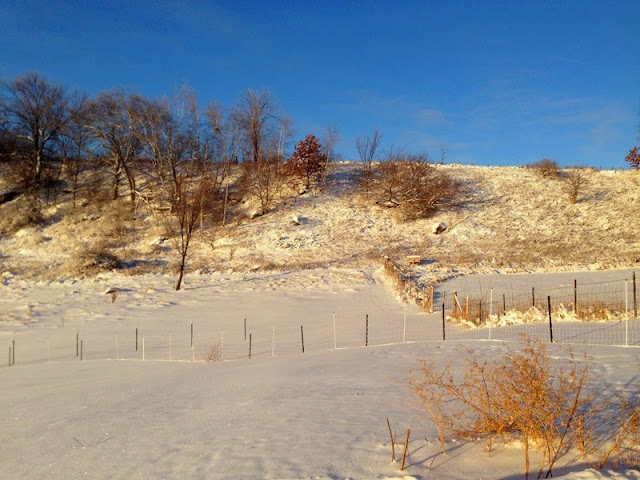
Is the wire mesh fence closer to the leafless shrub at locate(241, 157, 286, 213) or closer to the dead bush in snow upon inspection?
the dead bush in snow

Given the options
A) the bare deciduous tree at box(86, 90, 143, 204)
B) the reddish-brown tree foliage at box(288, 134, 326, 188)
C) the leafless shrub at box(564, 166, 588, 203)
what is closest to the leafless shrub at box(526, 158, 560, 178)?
the leafless shrub at box(564, 166, 588, 203)

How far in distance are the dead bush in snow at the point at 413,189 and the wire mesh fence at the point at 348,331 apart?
916 inches

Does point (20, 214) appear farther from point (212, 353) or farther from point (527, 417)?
point (527, 417)

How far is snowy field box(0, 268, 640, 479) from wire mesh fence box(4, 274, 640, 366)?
0.49 feet

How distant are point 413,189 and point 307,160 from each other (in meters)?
12.3

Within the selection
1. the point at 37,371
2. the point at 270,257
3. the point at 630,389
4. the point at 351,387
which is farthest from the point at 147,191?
the point at 630,389

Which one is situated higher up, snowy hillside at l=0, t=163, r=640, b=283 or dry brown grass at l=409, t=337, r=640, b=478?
snowy hillside at l=0, t=163, r=640, b=283

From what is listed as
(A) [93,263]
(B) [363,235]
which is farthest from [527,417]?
(B) [363,235]

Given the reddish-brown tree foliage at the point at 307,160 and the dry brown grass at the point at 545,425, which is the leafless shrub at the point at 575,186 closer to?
the reddish-brown tree foliage at the point at 307,160

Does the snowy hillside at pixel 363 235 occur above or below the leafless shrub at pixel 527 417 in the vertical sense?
above

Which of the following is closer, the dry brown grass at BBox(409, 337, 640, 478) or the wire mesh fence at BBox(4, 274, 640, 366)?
the dry brown grass at BBox(409, 337, 640, 478)

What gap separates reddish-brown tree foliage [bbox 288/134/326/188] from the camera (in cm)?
5059

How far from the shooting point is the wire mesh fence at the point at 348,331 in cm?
1466

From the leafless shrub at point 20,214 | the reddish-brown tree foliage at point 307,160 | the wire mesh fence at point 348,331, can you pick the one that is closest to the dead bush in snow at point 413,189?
the reddish-brown tree foliage at point 307,160
